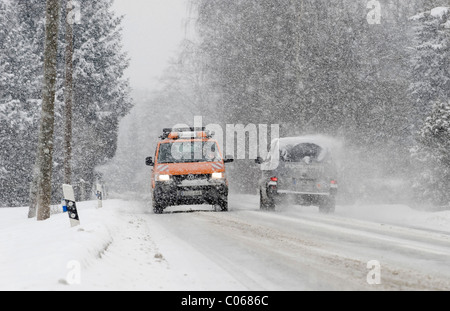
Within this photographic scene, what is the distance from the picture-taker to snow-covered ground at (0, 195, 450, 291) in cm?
572

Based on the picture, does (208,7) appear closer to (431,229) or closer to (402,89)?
(402,89)

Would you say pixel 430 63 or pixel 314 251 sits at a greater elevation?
pixel 430 63

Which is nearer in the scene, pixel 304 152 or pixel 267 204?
pixel 304 152

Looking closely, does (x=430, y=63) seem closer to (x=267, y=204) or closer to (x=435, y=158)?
(x=435, y=158)

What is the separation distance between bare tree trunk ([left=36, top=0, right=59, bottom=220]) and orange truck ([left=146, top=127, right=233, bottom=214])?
9.31 feet

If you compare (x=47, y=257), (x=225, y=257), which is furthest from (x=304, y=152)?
(x=47, y=257)

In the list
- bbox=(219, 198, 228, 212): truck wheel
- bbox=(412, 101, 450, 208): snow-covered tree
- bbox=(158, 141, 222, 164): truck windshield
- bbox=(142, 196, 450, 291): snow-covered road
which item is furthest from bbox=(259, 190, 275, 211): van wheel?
bbox=(412, 101, 450, 208): snow-covered tree

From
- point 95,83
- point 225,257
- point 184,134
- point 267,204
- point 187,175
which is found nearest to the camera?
point 225,257

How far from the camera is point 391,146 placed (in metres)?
31.9

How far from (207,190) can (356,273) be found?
946cm

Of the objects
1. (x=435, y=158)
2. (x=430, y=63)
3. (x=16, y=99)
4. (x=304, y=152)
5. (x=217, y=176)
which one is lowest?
(x=217, y=176)

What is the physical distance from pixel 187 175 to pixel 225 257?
8.13 metres

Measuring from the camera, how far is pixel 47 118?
605 inches

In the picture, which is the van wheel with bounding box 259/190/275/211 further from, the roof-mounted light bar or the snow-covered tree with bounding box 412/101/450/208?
the snow-covered tree with bounding box 412/101/450/208
